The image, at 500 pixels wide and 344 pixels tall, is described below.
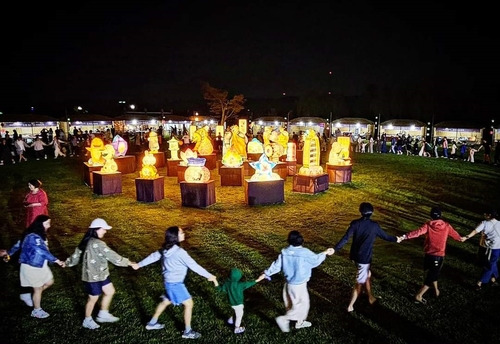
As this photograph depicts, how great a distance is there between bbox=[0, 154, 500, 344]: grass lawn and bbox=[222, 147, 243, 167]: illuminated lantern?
0.92 meters

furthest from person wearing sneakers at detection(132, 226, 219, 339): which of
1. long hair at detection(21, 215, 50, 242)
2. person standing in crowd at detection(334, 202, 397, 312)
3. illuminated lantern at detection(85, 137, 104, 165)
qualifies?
illuminated lantern at detection(85, 137, 104, 165)

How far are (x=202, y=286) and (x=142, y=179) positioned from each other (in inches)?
242

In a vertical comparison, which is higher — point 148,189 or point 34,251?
point 34,251

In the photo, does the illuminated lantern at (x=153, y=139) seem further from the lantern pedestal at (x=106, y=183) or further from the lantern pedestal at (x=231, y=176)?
the lantern pedestal at (x=231, y=176)

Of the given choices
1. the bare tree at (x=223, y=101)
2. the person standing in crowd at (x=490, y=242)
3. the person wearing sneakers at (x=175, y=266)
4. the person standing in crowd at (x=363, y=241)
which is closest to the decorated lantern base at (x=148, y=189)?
the person wearing sneakers at (x=175, y=266)

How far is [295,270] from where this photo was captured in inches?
161

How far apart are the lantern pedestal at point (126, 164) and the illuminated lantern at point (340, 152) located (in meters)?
8.44

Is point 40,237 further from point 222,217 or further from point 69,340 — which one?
point 222,217

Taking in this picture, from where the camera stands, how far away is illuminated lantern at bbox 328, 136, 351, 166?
44.8 ft

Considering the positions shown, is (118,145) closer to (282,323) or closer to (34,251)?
(34,251)

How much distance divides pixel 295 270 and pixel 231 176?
360 inches

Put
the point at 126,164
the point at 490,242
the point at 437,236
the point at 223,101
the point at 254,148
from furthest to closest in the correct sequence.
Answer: the point at 223,101 < the point at 126,164 < the point at 254,148 < the point at 490,242 < the point at 437,236

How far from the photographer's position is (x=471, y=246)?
7238 millimetres

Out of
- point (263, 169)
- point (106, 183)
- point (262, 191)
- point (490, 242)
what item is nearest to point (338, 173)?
point (263, 169)
